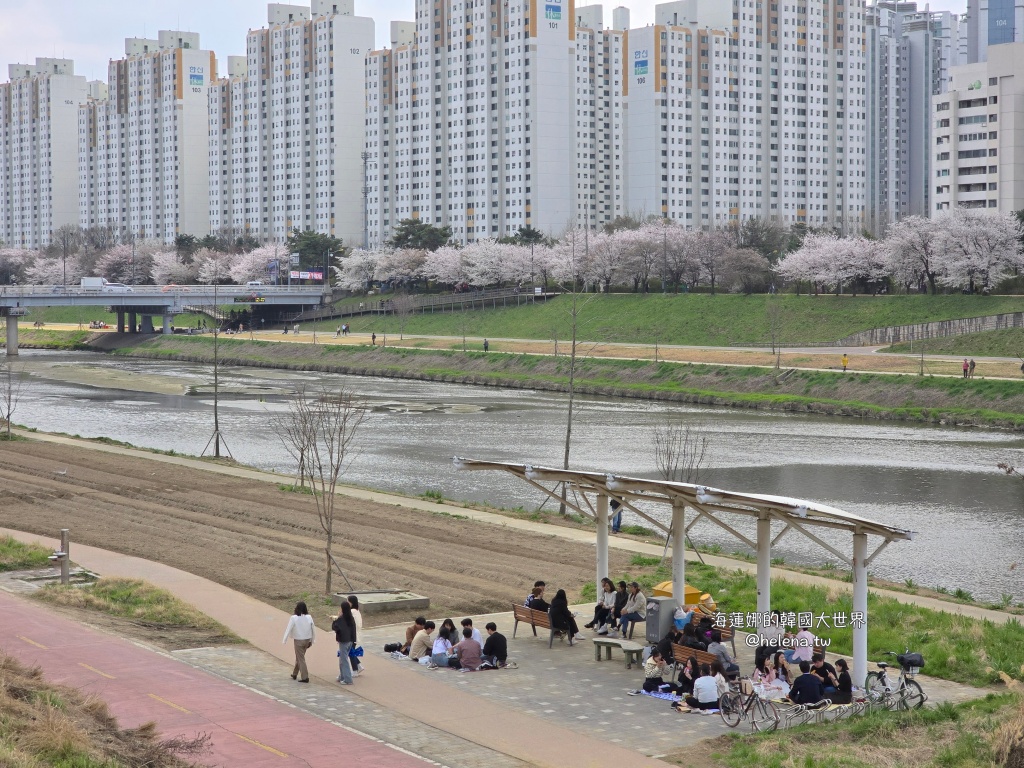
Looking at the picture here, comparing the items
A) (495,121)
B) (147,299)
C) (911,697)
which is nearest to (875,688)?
(911,697)

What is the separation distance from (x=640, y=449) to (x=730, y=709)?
34.9 m

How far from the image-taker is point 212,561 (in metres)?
26.4

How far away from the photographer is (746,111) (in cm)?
18575

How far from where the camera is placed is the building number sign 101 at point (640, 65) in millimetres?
182500

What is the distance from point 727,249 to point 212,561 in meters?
90.3

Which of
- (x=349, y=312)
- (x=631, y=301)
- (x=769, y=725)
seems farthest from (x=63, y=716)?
(x=349, y=312)

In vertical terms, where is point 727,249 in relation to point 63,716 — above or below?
above

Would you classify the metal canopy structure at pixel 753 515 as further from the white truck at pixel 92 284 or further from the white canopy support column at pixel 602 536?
the white truck at pixel 92 284

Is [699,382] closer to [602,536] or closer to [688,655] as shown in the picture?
[602,536]

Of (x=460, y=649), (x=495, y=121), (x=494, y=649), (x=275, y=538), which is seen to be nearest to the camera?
(x=460, y=649)

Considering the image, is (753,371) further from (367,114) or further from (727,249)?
(367,114)

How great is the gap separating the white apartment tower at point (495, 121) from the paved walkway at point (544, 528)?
404 ft

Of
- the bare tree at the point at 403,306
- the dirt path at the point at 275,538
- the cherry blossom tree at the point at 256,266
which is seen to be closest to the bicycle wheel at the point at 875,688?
the dirt path at the point at 275,538

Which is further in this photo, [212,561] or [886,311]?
[886,311]
